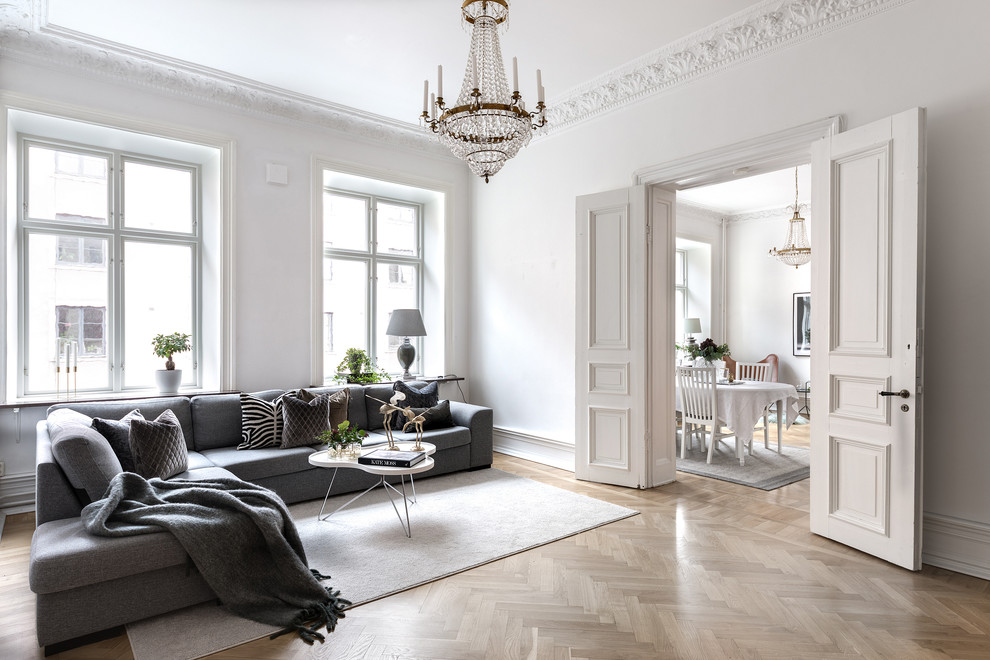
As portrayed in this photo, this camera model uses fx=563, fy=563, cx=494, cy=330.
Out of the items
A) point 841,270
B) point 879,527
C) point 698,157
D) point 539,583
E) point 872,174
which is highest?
point 698,157

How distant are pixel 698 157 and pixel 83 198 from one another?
16.0ft

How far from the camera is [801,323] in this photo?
8.27 meters

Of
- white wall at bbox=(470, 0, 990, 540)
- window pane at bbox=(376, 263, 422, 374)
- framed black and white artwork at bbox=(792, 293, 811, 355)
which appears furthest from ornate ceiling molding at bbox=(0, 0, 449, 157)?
framed black and white artwork at bbox=(792, 293, 811, 355)

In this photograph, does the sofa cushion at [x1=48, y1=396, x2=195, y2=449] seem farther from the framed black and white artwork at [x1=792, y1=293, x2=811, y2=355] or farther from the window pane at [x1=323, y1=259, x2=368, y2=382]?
the framed black and white artwork at [x1=792, y1=293, x2=811, y2=355]

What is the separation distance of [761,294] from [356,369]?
639 centimetres

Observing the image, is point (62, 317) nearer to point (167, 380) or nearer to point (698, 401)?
point (167, 380)

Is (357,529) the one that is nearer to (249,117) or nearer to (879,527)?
(879,527)

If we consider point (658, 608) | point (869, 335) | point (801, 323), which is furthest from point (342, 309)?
point (801, 323)

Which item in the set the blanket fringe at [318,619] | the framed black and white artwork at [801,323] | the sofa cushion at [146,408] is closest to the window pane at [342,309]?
the sofa cushion at [146,408]

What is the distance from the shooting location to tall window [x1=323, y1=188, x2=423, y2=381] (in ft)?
19.2

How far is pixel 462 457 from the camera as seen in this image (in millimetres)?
5055

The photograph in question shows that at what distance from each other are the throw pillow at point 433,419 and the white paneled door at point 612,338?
46.9 inches

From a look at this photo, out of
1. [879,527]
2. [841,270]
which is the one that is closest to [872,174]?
[841,270]

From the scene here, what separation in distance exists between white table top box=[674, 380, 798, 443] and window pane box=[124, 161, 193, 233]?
4892 mm
